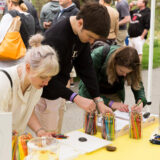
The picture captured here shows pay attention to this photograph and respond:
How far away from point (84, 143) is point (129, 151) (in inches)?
9.1

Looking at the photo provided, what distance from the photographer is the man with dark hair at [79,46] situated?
1480 mm

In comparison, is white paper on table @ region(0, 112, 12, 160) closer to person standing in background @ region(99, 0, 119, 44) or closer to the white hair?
the white hair

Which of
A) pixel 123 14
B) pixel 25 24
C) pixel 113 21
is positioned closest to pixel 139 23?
pixel 123 14

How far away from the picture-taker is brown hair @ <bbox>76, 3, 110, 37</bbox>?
1.46 meters

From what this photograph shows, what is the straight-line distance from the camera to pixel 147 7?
5906 mm

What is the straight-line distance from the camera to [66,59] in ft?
5.64

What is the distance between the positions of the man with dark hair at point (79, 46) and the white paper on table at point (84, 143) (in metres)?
0.15

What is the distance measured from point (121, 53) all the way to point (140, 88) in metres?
0.34

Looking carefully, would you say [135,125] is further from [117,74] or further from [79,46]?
[79,46]

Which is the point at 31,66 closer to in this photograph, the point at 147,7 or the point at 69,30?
the point at 69,30

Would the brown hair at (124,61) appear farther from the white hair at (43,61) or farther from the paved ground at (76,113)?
the paved ground at (76,113)

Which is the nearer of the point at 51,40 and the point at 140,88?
the point at 51,40

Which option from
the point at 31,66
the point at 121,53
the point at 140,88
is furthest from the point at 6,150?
the point at 140,88

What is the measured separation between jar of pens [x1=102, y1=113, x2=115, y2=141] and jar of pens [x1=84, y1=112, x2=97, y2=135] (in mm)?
79
